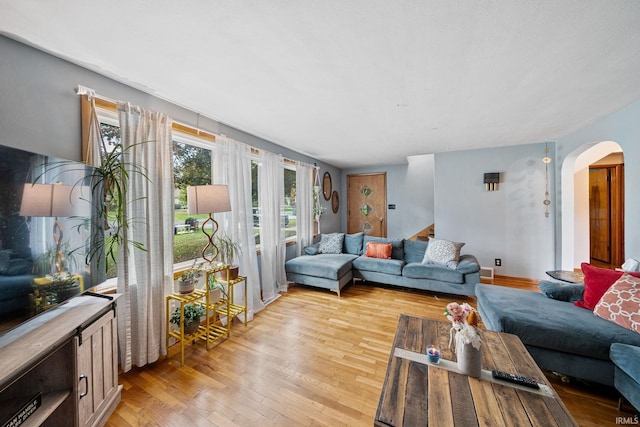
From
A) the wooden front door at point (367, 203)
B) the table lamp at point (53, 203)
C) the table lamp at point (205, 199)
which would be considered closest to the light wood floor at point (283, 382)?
the table lamp at point (53, 203)

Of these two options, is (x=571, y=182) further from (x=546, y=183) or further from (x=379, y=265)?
(x=379, y=265)

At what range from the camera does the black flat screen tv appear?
1.10 metres

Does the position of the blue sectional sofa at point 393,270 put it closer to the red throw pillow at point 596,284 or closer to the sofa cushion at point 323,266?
the sofa cushion at point 323,266

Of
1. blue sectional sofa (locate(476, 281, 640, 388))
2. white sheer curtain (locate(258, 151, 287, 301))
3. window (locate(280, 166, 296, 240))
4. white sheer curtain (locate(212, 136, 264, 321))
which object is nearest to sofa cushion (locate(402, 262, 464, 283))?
blue sectional sofa (locate(476, 281, 640, 388))

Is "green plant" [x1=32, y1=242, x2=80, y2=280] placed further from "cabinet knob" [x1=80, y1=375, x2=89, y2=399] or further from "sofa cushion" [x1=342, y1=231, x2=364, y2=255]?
"sofa cushion" [x1=342, y1=231, x2=364, y2=255]

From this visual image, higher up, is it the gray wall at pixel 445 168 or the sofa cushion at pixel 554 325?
the gray wall at pixel 445 168

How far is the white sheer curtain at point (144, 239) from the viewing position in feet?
6.00

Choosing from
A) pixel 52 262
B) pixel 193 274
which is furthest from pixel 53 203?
pixel 193 274

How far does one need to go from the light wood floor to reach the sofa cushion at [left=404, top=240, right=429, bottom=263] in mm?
1144

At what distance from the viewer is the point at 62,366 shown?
3.99 feet

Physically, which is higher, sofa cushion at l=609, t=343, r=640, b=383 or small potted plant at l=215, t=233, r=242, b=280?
small potted plant at l=215, t=233, r=242, b=280

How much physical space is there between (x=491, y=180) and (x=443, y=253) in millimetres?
1779

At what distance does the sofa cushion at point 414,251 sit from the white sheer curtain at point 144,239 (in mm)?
3436

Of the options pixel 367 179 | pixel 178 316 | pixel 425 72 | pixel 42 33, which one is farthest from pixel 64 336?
pixel 367 179
